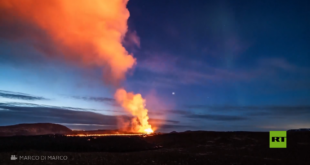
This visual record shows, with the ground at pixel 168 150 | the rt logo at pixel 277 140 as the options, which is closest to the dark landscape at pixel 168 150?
the ground at pixel 168 150

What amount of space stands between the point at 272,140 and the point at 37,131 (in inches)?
→ 4925

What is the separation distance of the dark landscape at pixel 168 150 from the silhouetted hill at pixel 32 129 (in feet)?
236

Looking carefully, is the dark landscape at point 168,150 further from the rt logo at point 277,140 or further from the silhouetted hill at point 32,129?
the silhouetted hill at point 32,129

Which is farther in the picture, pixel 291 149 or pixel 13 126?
pixel 13 126

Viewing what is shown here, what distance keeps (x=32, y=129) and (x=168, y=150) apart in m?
112

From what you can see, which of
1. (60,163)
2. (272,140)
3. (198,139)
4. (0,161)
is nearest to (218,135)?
(198,139)

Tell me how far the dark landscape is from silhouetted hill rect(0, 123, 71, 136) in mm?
71845

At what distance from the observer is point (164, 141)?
225 feet

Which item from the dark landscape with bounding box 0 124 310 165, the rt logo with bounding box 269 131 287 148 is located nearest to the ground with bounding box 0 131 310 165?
the dark landscape with bounding box 0 124 310 165

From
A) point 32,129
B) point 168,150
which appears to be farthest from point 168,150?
point 32,129

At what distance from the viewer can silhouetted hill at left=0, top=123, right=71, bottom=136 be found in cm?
11816

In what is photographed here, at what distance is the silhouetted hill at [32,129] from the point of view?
388 feet

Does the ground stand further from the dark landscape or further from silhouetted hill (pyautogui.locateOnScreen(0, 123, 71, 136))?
silhouetted hill (pyautogui.locateOnScreen(0, 123, 71, 136))

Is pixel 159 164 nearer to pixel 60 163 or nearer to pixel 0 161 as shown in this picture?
pixel 60 163
